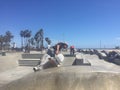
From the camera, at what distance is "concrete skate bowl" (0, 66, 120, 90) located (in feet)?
11.2

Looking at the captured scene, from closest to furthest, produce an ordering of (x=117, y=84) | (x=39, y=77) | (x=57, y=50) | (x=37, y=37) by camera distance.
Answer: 1. (x=117, y=84)
2. (x=39, y=77)
3. (x=57, y=50)
4. (x=37, y=37)

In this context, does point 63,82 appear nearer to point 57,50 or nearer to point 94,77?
point 94,77

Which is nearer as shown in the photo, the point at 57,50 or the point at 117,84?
the point at 117,84

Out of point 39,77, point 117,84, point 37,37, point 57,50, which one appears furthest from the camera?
point 37,37

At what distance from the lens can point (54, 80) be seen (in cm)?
361

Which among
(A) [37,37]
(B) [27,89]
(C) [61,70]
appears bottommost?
(B) [27,89]

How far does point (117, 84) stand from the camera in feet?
11.2

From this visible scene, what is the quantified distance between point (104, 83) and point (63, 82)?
22.5 inches

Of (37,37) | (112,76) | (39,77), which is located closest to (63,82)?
(39,77)

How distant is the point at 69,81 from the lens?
3549 millimetres

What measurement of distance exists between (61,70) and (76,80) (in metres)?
0.41

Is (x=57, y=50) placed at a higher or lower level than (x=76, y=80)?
higher

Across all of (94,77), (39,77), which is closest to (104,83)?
(94,77)

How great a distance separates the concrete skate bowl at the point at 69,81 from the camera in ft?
11.2
